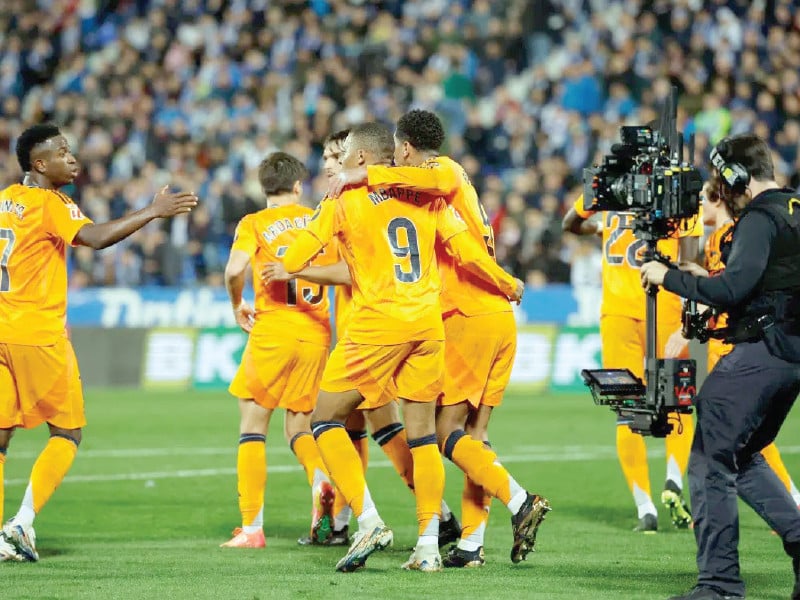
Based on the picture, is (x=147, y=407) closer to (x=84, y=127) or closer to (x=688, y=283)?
(x=84, y=127)

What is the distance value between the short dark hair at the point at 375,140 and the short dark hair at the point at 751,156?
2000 millimetres

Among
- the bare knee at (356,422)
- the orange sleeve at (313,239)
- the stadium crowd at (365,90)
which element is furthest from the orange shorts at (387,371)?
the stadium crowd at (365,90)

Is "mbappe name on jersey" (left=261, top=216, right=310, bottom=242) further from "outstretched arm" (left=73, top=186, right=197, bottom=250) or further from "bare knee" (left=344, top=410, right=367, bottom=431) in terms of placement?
"bare knee" (left=344, top=410, right=367, bottom=431)

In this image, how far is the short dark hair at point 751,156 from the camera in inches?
255

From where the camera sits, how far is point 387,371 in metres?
7.41

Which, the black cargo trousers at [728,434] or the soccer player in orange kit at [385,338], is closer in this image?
the black cargo trousers at [728,434]

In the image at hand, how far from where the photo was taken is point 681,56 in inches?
939

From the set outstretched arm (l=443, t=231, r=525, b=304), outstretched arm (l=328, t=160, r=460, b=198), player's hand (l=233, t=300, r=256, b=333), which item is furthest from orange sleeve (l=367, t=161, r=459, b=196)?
player's hand (l=233, t=300, r=256, b=333)

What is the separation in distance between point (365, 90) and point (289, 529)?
1672 centimetres

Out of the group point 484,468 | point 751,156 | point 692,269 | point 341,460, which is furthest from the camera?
point 484,468

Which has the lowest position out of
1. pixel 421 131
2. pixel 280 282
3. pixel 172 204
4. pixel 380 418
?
pixel 380 418

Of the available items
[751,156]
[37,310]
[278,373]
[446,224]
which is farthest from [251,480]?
[751,156]

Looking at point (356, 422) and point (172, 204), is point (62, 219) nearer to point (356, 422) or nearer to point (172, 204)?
point (172, 204)

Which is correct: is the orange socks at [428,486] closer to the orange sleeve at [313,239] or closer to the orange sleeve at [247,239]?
the orange sleeve at [313,239]
